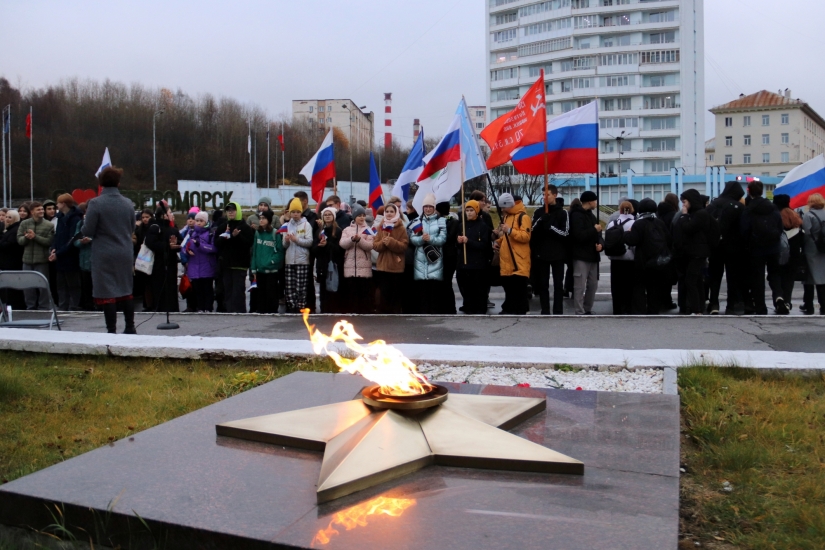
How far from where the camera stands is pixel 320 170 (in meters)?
14.4

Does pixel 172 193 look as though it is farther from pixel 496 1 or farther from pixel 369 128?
pixel 369 128

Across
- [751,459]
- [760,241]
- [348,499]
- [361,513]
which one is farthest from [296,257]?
[361,513]

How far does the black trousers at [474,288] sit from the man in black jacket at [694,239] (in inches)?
110

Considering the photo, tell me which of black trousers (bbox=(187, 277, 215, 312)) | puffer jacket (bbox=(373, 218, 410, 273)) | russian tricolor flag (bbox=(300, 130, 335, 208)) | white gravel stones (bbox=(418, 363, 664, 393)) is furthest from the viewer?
russian tricolor flag (bbox=(300, 130, 335, 208))

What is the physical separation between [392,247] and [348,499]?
316 inches

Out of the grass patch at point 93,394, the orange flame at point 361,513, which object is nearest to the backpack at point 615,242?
the grass patch at point 93,394

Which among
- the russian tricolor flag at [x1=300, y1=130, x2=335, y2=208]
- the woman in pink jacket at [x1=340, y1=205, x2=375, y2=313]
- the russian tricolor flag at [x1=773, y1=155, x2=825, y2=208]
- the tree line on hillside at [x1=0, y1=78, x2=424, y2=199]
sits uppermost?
the tree line on hillside at [x1=0, y1=78, x2=424, y2=199]

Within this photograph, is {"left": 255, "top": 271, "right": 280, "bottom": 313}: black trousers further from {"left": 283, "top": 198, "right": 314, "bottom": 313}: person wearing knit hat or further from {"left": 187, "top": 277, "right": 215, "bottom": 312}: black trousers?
{"left": 187, "top": 277, "right": 215, "bottom": 312}: black trousers

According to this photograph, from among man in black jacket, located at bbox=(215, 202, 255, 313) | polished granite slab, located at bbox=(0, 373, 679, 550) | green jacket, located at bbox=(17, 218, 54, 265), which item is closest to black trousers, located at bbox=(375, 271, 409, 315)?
man in black jacket, located at bbox=(215, 202, 255, 313)

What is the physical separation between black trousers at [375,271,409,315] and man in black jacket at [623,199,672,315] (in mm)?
3428

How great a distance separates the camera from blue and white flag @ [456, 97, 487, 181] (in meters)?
11.7

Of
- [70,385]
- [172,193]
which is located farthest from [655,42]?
[70,385]

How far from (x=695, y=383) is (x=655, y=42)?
8947cm

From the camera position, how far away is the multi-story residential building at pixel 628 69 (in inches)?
3364
